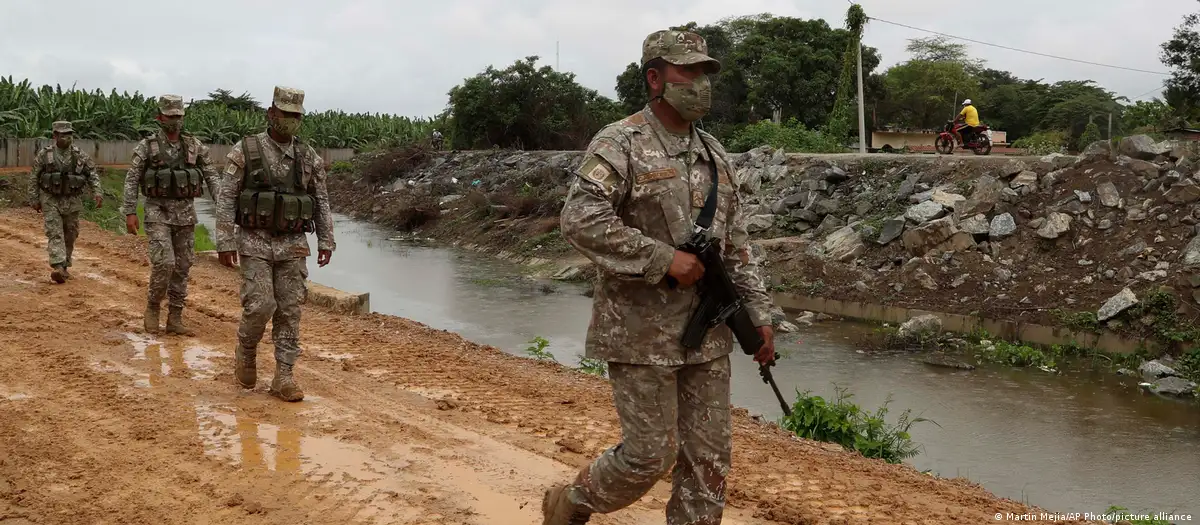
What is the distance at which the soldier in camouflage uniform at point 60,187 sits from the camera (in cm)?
1079

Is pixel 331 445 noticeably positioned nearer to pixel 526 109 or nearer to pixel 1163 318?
pixel 1163 318

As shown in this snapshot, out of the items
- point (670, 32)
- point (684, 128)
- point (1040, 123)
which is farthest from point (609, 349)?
point (1040, 123)

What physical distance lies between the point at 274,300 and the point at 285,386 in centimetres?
56

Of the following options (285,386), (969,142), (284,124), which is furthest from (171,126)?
(969,142)

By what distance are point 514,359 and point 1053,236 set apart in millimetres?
8890

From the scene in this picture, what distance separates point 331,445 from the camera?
5500mm

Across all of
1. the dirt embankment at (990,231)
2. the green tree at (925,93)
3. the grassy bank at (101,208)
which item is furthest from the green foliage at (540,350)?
the green tree at (925,93)

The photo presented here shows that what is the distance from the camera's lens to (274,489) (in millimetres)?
4754

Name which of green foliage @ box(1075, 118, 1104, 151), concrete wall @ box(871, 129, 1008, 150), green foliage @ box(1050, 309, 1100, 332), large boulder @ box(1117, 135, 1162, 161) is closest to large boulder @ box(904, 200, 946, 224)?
large boulder @ box(1117, 135, 1162, 161)

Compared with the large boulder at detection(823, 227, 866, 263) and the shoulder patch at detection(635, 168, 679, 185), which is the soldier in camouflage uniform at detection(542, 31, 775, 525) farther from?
the large boulder at detection(823, 227, 866, 263)

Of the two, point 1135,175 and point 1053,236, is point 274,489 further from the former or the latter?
point 1135,175

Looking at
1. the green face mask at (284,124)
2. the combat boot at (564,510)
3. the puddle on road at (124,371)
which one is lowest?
the puddle on road at (124,371)

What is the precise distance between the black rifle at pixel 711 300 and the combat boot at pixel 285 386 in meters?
3.67

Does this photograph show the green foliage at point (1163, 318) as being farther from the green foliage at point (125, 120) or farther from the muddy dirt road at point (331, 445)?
the green foliage at point (125, 120)
